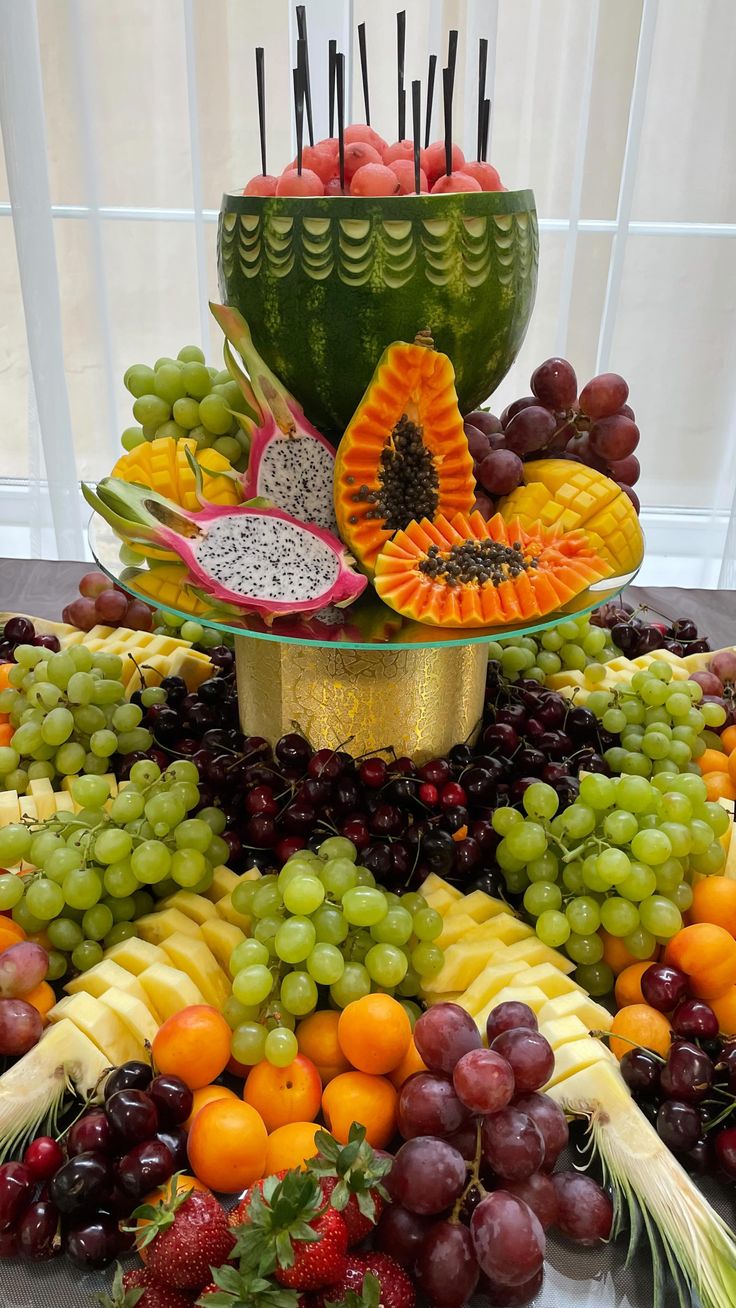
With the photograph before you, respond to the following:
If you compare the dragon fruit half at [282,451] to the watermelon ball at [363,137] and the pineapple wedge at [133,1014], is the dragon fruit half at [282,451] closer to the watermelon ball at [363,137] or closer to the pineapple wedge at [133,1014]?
the watermelon ball at [363,137]

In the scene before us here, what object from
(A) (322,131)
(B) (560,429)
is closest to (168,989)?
(B) (560,429)

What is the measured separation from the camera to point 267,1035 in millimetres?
952

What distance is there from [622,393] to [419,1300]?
120cm

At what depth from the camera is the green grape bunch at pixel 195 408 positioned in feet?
4.82

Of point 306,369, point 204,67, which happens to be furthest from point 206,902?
point 204,67

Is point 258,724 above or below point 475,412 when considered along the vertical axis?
below

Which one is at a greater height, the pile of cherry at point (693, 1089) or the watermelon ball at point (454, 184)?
the watermelon ball at point (454, 184)

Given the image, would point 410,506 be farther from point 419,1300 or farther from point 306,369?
point 419,1300

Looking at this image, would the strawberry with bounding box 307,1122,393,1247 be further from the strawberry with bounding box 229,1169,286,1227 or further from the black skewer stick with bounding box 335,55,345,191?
the black skewer stick with bounding box 335,55,345,191

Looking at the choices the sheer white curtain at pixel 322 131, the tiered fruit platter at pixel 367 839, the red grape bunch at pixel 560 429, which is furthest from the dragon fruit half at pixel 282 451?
the sheer white curtain at pixel 322 131

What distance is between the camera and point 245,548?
125cm

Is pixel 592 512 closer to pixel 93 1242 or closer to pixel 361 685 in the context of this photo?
pixel 361 685

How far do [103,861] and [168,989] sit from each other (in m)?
0.18

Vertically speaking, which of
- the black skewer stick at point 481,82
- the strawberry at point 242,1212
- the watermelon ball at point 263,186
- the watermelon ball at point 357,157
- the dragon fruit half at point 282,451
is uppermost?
the black skewer stick at point 481,82
